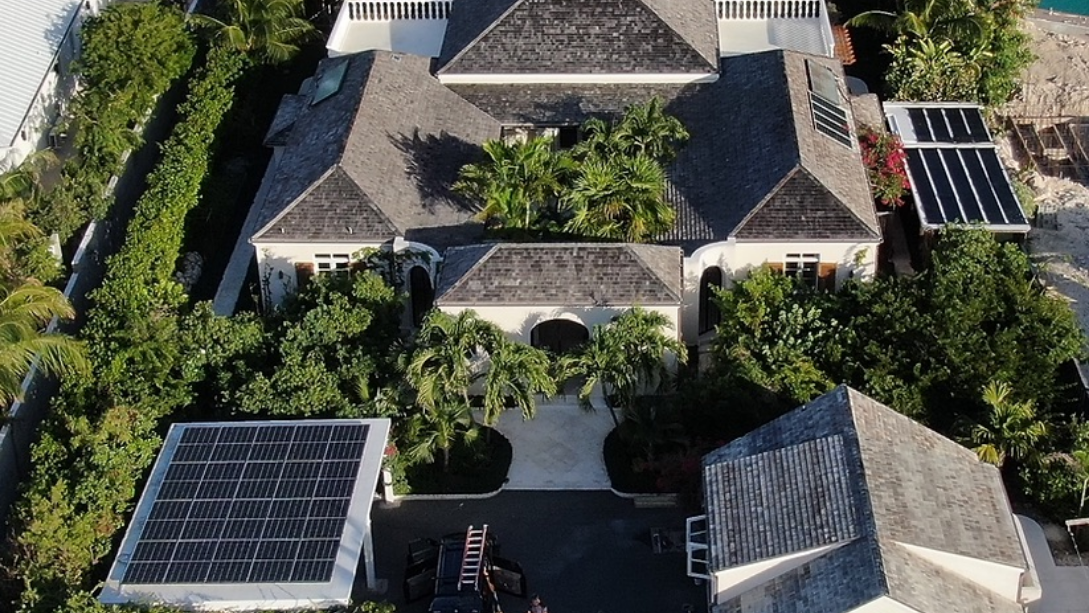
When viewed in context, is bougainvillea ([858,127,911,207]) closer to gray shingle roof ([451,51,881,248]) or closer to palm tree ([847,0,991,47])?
gray shingle roof ([451,51,881,248])

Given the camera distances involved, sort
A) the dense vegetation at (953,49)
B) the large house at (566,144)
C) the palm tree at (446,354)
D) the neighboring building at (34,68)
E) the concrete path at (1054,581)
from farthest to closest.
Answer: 1. the dense vegetation at (953,49)
2. the neighboring building at (34,68)
3. the large house at (566,144)
4. the palm tree at (446,354)
5. the concrete path at (1054,581)

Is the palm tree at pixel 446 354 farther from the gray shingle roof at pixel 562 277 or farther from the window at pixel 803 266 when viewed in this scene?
the window at pixel 803 266

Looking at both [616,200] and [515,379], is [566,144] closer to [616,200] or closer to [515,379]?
[616,200]

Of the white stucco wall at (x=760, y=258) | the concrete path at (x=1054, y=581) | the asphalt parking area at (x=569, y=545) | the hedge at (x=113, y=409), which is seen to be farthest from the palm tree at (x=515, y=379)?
the concrete path at (x=1054, y=581)

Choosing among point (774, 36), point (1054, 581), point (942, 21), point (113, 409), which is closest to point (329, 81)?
point (774, 36)

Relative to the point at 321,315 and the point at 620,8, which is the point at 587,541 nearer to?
the point at 321,315

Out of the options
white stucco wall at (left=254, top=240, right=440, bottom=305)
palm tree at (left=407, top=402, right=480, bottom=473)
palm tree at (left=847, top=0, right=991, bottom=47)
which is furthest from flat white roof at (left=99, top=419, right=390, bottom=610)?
palm tree at (left=847, top=0, right=991, bottom=47)

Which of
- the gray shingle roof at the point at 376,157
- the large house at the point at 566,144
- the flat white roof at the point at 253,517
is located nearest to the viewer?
the flat white roof at the point at 253,517
